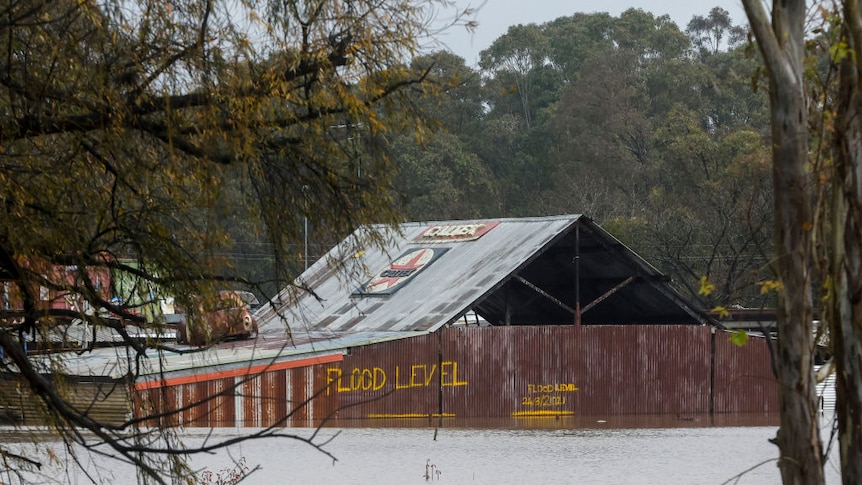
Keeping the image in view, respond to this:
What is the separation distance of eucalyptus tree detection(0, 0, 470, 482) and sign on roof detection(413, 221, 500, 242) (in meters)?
24.1

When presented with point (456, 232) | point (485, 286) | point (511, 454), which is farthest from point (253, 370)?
point (456, 232)

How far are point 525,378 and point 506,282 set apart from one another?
2.10 m

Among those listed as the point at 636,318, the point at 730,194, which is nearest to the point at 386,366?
the point at 636,318

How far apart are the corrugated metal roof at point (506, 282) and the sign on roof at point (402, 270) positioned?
0.12 feet

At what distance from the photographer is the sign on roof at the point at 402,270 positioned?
1239 inches

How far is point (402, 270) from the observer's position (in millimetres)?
32406

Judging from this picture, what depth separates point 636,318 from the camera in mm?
33125

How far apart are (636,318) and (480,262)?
488 cm

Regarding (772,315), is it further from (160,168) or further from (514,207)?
(160,168)

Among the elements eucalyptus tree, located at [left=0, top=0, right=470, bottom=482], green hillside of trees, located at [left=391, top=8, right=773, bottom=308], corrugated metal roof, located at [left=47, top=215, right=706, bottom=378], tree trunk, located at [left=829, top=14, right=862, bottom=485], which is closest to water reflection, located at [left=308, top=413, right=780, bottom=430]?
corrugated metal roof, located at [left=47, top=215, right=706, bottom=378]

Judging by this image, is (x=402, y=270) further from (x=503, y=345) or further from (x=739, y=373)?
(x=739, y=373)

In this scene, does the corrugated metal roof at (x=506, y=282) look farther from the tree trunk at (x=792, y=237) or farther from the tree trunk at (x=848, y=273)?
the tree trunk at (x=848, y=273)

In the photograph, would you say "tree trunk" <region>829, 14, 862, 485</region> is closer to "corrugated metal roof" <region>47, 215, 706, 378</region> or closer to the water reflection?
"corrugated metal roof" <region>47, 215, 706, 378</region>

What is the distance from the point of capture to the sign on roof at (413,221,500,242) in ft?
108
